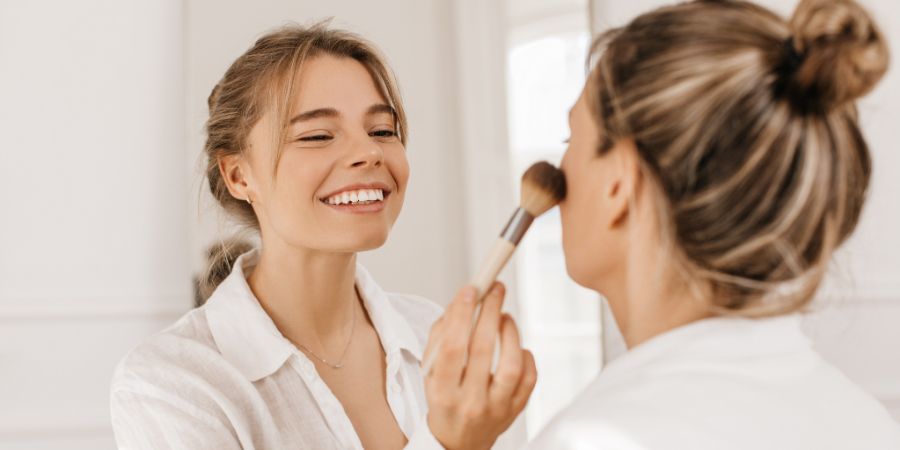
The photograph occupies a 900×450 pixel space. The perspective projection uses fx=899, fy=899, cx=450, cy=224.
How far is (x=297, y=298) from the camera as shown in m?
1.20

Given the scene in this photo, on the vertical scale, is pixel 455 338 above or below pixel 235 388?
above

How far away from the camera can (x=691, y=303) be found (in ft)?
2.39

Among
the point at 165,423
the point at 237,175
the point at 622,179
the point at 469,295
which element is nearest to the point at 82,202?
the point at 237,175

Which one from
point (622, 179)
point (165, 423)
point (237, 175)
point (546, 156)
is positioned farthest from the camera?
point (546, 156)

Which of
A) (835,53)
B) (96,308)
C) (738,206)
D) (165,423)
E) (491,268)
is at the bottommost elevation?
(96,308)

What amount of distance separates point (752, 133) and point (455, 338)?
0.30 m

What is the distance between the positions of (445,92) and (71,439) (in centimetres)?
96

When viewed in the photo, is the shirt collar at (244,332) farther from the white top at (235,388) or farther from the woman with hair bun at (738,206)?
the woman with hair bun at (738,206)

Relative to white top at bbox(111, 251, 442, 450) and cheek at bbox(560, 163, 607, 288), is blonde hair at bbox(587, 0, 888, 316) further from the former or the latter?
white top at bbox(111, 251, 442, 450)

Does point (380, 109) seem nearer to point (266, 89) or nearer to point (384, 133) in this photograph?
point (384, 133)

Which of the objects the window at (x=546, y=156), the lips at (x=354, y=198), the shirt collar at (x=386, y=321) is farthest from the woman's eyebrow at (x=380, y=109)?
the window at (x=546, y=156)

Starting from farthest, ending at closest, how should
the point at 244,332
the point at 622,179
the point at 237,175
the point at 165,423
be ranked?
the point at 237,175 < the point at 244,332 < the point at 165,423 < the point at 622,179

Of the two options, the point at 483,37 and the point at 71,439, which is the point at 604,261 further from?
the point at 71,439

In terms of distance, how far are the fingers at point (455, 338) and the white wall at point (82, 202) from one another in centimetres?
106
